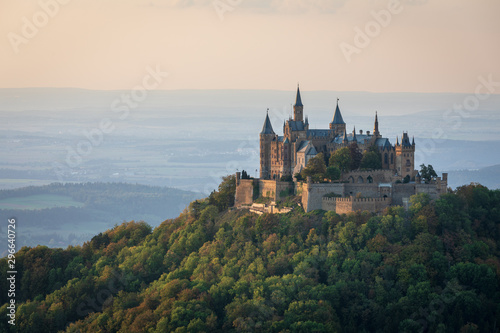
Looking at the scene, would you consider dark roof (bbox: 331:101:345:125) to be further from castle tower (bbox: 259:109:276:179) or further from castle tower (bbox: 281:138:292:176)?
castle tower (bbox: 259:109:276:179)

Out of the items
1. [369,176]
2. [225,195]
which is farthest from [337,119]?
[225,195]

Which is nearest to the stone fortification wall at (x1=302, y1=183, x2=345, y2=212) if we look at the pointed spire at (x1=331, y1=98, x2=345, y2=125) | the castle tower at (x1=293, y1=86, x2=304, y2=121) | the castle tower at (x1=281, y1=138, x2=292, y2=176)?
the castle tower at (x1=281, y1=138, x2=292, y2=176)

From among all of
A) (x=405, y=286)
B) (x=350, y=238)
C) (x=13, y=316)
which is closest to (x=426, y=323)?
(x=405, y=286)

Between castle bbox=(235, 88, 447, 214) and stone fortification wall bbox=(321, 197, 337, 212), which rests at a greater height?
castle bbox=(235, 88, 447, 214)

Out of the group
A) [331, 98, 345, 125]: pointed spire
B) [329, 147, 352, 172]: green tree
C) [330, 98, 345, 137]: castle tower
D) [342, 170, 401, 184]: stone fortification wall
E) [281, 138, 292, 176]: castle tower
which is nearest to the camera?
[342, 170, 401, 184]: stone fortification wall

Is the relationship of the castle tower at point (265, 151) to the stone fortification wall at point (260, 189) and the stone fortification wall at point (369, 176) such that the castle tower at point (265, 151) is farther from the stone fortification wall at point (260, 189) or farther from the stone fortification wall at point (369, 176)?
the stone fortification wall at point (369, 176)

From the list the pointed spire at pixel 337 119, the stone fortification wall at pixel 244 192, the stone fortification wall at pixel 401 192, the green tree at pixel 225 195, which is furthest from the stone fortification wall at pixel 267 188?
the stone fortification wall at pixel 401 192

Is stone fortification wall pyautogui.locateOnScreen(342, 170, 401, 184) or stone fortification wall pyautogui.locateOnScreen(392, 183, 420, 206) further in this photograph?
stone fortification wall pyautogui.locateOnScreen(342, 170, 401, 184)
